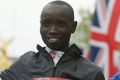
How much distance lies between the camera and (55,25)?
4.27 meters

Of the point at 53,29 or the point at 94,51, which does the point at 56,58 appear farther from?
the point at 94,51

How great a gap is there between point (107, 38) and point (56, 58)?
697cm

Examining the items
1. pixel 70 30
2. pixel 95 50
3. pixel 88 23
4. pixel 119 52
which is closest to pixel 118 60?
pixel 119 52

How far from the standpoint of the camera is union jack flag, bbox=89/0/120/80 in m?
10.9

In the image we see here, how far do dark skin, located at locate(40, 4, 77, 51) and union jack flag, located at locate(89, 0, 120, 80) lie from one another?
6486 millimetres

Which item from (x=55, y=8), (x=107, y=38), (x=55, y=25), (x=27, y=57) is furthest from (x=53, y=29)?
(x=107, y=38)

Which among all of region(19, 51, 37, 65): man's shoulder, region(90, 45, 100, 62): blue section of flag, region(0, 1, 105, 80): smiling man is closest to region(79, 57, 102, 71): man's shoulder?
region(0, 1, 105, 80): smiling man

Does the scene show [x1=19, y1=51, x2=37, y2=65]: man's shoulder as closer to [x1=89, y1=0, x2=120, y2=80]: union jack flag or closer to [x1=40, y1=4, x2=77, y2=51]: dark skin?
[x1=40, y1=4, x2=77, y2=51]: dark skin

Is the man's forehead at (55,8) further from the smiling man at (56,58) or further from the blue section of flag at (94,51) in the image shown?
the blue section of flag at (94,51)

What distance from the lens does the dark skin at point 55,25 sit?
14.0ft

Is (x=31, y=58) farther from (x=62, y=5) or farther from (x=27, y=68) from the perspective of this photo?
(x=62, y=5)

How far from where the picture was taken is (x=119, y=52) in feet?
35.6

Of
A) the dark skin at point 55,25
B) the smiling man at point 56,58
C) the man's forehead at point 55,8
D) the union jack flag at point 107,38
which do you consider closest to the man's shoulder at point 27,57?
the smiling man at point 56,58

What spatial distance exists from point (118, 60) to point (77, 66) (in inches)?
257
